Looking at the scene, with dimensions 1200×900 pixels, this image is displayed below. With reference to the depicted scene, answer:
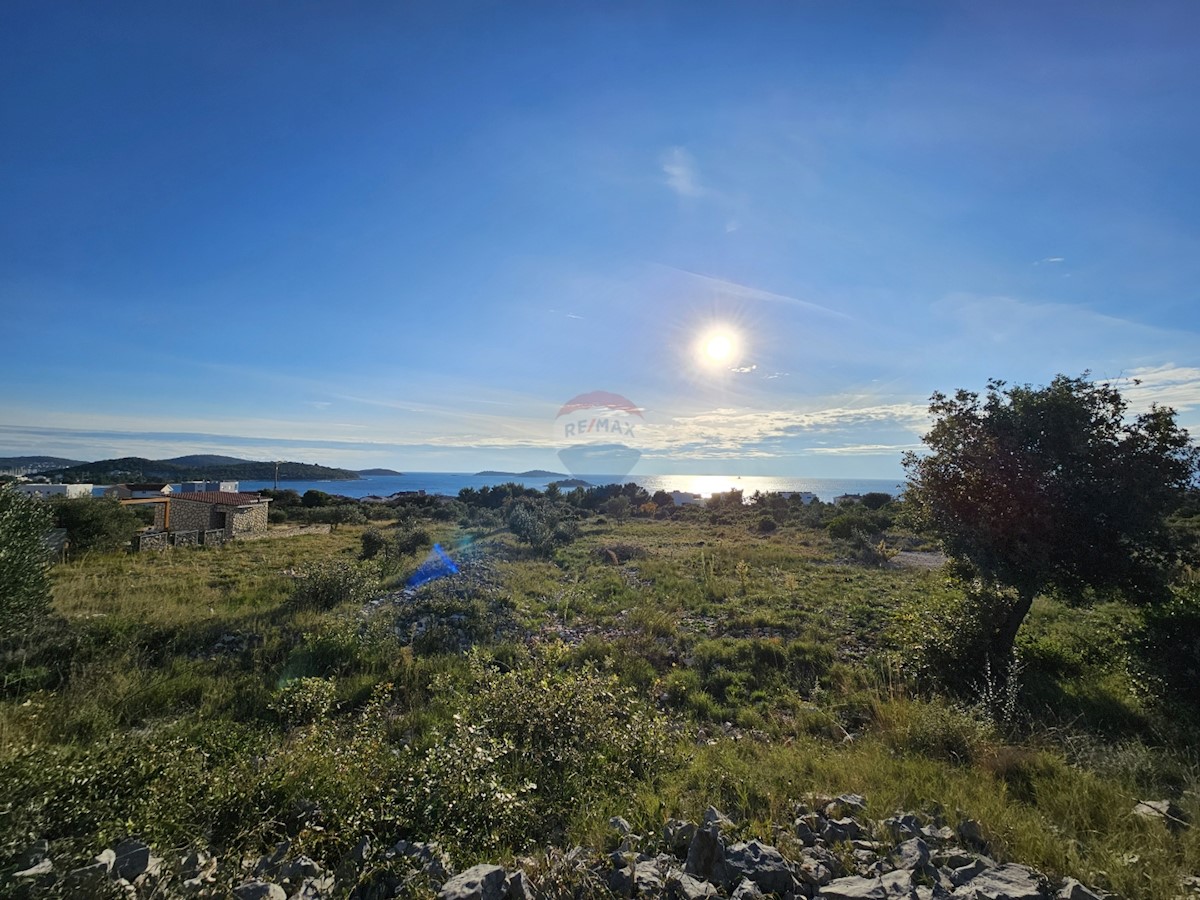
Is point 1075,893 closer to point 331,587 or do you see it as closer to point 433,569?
point 331,587

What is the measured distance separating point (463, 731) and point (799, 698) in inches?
210

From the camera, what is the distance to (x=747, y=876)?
10.2 feet

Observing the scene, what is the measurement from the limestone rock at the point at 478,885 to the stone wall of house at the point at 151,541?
965 inches

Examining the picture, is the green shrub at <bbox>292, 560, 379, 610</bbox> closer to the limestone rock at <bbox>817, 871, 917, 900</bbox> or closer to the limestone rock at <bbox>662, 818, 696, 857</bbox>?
the limestone rock at <bbox>662, 818, 696, 857</bbox>

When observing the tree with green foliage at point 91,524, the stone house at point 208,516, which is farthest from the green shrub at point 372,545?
the stone house at point 208,516

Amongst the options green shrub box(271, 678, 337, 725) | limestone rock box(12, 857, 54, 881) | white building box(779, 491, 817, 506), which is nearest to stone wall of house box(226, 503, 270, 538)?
green shrub box(271, 678, 337, 725)

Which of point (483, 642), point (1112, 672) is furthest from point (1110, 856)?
point (483, 642)

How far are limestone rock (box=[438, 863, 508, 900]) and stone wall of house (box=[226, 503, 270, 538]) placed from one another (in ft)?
93.2

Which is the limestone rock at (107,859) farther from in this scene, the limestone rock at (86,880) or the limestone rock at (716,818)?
the limestone rock at (716,818)

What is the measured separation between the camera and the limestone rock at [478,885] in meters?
2.84

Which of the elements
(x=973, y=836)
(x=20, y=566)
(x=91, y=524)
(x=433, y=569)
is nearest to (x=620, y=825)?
(x=973, y=836)

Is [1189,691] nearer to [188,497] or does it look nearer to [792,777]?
[792,777]

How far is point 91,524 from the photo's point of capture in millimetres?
18750

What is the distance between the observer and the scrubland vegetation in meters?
3.49
